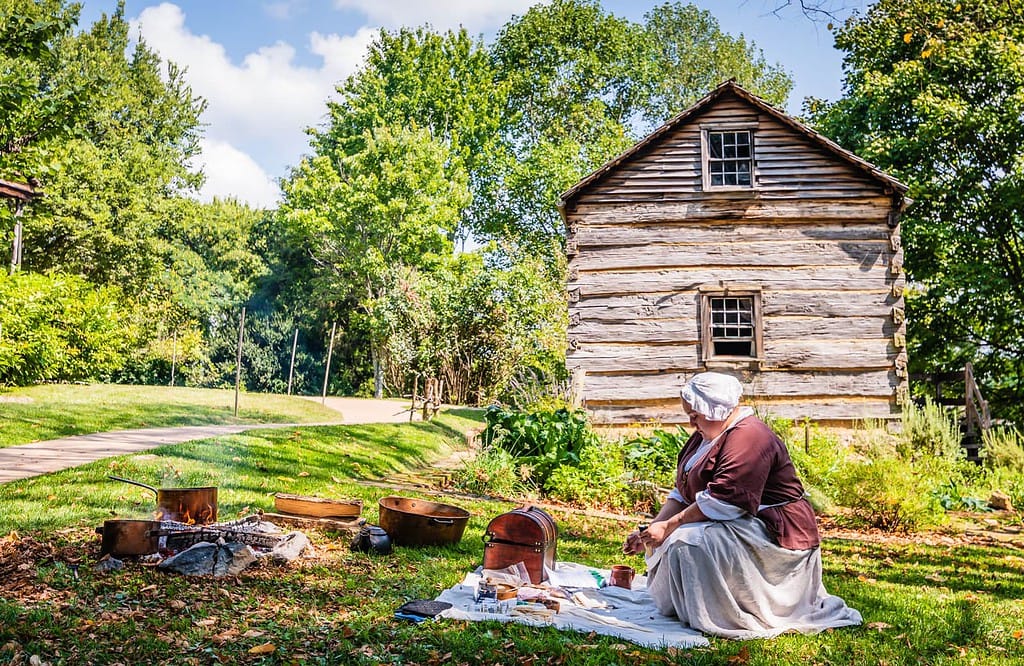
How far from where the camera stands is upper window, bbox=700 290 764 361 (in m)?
13.4

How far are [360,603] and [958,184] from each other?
19.4m

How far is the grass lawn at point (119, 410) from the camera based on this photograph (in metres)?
13.4

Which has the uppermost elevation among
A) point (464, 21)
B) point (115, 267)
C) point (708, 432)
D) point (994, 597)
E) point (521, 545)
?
point (464, 21)

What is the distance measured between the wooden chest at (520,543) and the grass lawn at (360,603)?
49 cm

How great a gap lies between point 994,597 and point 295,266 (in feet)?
120

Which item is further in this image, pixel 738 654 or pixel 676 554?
pixel 676 554

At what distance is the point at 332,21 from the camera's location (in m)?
20.5

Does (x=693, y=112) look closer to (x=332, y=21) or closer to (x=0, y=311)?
(x=332, y=21)

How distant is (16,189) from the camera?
13.3 meters

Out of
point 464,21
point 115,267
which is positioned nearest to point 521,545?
point 115,267

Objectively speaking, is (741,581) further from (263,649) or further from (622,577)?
(263,649)

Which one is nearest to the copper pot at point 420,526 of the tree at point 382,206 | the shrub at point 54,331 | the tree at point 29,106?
the tree at point 29,106

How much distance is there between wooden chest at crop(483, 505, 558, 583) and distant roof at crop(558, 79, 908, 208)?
28.1 ft

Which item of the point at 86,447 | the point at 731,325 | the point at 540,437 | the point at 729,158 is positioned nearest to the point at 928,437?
the point at 731,325
